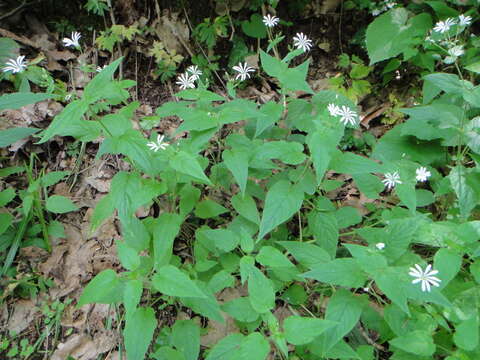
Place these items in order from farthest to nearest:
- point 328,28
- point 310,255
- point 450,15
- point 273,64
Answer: point 328,28 < point 450,15 < point 273,64 < point 310,255

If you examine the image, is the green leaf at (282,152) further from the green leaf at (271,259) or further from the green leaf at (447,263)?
the green leaf at (447,263)

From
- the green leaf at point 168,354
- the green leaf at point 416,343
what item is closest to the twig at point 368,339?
the green leaf at point 416,343

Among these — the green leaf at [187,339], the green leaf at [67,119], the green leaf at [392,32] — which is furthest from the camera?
the green leaf at [392,32]

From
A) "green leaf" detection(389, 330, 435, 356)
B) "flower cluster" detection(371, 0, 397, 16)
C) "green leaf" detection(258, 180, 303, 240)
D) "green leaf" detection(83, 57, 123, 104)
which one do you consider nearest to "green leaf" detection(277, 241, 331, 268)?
"green leaf" detection(258, 180, 303, 240)

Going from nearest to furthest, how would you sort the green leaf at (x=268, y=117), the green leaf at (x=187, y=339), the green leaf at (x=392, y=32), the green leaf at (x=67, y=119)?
the green leaf at (x=67, y=119) < the green leaf at (x=187, y=339) < the green leaf at (x=268, y=117) < the green leaf at (x=392, y=32)

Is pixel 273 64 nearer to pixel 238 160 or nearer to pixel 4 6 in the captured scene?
pixel 238 160

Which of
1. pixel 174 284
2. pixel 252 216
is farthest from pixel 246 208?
pixel 174 284

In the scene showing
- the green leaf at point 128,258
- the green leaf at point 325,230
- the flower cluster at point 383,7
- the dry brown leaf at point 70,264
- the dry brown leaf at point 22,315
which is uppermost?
the flower cluster at point 383,7

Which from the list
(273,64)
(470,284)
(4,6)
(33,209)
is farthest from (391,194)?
(4,6)
